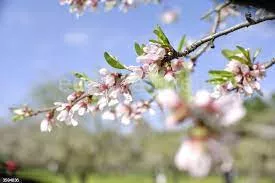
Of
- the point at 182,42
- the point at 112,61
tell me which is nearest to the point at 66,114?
the point at 112,61

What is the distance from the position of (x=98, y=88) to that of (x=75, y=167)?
100 feet

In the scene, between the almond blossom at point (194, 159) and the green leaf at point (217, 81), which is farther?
the green leaf at point (217, 81)

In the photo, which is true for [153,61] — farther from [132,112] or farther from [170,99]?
[170,99]

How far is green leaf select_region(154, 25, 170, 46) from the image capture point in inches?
69.6

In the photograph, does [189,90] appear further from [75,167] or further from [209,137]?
[75,167]

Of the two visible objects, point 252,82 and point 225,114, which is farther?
point 252,82

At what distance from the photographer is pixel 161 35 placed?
5.87 feet

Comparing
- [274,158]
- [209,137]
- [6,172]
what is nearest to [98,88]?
[209,137]

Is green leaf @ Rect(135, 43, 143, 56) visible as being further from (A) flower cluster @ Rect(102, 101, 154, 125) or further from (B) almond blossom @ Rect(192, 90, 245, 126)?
(B) almond blossom @ Rect(192, 90, 245, 126)

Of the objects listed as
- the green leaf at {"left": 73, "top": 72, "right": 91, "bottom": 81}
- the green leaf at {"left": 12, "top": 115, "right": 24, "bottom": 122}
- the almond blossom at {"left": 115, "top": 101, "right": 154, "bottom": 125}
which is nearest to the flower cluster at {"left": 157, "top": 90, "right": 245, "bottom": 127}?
the green leaf at {"left": 73, "top": 72, "right": 91, "bottom": 81}

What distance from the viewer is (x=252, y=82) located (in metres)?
2.03

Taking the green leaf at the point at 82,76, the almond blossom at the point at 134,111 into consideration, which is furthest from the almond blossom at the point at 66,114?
the almond blossom at the point at 134,111

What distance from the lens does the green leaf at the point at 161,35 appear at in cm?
177

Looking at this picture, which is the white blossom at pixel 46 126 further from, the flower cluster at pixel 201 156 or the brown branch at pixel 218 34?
the flower cluster at pixel 201 156
